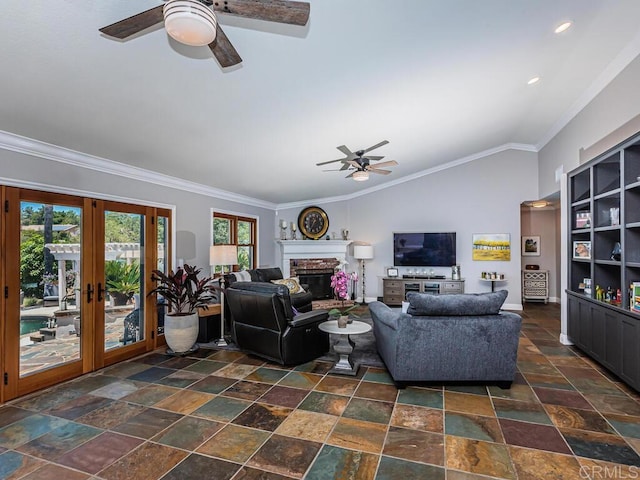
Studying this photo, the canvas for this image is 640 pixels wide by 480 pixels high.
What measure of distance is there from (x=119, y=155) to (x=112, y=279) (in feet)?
4.96

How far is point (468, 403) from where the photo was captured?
3062mm

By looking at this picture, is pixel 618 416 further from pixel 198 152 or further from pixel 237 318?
pixel 198 152

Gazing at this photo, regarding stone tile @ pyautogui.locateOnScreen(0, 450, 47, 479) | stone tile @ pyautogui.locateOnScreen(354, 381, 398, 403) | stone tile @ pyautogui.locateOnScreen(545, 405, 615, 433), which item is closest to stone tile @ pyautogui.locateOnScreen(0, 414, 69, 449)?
stone tile @ pyautogui.locateOnScreen(0, 450, 47, 479)

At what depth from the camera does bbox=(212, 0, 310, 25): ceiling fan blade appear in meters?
1.51

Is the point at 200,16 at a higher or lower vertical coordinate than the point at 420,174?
lower

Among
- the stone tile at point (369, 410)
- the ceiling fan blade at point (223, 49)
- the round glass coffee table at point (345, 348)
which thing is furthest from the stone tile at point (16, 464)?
the ceiling fan blade at point (223, 49)

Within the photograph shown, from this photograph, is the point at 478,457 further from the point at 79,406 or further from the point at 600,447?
the point at 79,406

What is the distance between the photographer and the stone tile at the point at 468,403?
2.91m

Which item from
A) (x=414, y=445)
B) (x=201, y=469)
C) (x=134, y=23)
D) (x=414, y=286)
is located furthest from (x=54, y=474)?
(x=414, y=286)

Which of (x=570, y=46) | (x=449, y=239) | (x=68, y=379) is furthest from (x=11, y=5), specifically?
(x=449, y=239)

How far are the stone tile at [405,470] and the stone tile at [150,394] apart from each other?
2.14 meters

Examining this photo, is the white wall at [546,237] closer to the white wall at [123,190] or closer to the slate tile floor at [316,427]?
the slate tile floor at [316,427]

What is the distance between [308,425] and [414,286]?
A: 5.50 m

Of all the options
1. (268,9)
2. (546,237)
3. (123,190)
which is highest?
(268,9)
